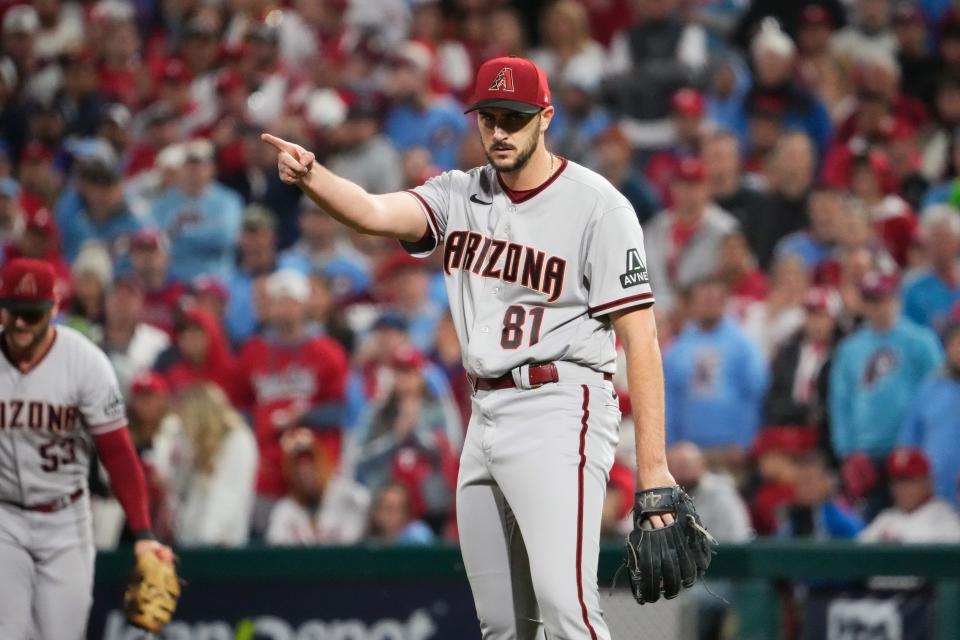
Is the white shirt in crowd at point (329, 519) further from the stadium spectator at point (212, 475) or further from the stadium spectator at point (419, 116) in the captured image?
the stadium spectator at point (419, 116)

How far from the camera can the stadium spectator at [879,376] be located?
8.76 metres

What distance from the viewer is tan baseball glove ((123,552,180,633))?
577cm

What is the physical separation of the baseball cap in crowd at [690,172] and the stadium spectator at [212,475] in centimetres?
339

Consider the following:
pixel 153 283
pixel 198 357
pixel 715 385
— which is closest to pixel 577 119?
A: pixel 715 385

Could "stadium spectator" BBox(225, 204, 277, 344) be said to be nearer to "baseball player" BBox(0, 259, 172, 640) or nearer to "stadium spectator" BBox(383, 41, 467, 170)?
"stadium spectator" BBox(383, 41, 467, 170)

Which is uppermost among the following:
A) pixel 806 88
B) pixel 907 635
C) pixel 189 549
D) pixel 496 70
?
pixel 806 88

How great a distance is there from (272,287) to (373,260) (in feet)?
4.87

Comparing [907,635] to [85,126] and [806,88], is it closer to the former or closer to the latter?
[806,88]

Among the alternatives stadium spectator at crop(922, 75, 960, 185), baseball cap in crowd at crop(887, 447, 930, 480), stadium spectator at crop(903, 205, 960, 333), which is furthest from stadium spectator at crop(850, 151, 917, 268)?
baseball cap in crowd at crop(887, 447, 930, 480)

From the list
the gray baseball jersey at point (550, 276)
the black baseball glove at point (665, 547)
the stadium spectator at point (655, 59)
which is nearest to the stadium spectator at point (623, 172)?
the stadium spectator at point (655, 59)

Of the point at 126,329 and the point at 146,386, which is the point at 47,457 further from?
the point at 126,329

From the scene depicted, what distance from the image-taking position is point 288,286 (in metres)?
9.52

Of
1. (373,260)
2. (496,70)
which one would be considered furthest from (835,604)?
(373,260)

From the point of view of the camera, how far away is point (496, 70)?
4.44 m
